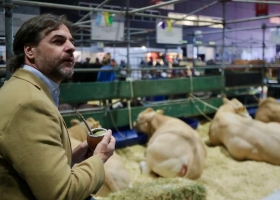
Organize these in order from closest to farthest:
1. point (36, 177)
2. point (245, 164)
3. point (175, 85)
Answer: point (36, 177), point (245, 164), point (175, 85)

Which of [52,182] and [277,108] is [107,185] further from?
[277,108]

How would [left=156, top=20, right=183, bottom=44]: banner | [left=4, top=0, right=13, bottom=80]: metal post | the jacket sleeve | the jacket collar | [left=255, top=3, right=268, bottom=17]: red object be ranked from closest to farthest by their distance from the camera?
the jacket sleeve
the jacket collar
[left=4, top=0, right=13, bottom=80]: metal post
[left=156, top=20, right=183, bottom=44]: banner
[left=255, top=3, right=268, bottom=17]: red object

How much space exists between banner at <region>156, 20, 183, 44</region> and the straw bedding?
1837mm

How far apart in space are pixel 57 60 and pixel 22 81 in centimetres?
19

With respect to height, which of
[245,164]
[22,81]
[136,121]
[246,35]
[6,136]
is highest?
[246,35]

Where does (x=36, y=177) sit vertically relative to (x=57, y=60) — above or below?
below

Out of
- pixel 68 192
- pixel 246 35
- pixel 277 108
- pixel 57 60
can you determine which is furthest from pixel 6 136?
pixel 246 35

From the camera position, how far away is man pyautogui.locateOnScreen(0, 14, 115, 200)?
3.88ft

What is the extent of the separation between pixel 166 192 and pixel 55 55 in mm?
1420

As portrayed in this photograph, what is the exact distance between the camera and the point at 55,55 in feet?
4.83

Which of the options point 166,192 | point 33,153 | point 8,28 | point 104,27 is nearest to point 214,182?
point 166,192

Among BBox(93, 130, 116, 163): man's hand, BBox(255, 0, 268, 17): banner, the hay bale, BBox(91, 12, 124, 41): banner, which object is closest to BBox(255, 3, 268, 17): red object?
BBox(255, 0, 268, 17): banner

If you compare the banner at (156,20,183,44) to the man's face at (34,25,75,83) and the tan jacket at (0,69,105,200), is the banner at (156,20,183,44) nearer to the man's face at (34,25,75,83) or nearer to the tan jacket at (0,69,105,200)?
the man's face at (34,25,75,83)

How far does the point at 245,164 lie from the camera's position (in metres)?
4.39
